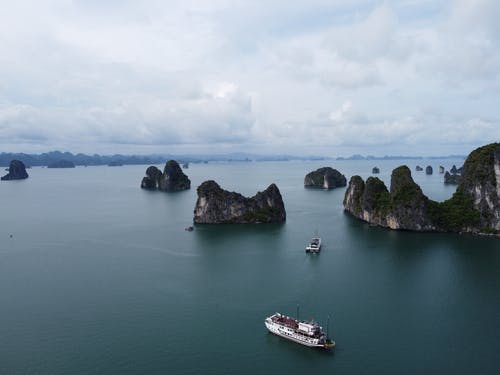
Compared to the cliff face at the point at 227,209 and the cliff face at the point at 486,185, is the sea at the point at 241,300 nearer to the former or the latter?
the cliff face at the point at 486,185

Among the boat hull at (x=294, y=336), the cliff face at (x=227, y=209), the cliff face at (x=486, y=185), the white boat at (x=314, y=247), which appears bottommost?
the boat hull at (x=294, y=336)

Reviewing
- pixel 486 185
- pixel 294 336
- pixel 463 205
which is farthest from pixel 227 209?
pixel 294 336

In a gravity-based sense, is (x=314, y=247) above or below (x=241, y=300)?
above

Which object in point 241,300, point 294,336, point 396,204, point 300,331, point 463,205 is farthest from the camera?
point 396,204

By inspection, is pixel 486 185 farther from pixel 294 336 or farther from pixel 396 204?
pixel 294 336

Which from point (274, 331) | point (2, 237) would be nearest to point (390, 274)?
point (274, 331)

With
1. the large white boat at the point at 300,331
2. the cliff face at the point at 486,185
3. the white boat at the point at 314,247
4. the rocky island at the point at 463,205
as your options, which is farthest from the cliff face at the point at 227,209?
the large white boat at the point at 300,331

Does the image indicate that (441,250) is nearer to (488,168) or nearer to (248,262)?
(488,168)
